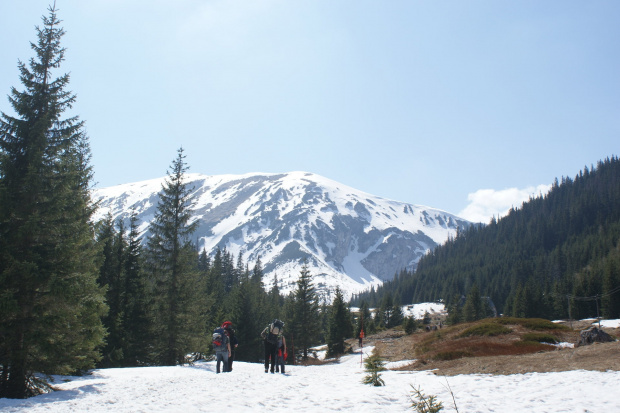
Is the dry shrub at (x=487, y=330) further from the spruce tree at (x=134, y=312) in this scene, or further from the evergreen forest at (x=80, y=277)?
the spruce tree at (x=134, y=312)

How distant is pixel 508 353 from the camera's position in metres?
20.5

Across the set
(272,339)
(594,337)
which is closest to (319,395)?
(272,339)

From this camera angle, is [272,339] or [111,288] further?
[111,288]

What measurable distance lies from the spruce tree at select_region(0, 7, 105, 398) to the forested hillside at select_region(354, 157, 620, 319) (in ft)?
246

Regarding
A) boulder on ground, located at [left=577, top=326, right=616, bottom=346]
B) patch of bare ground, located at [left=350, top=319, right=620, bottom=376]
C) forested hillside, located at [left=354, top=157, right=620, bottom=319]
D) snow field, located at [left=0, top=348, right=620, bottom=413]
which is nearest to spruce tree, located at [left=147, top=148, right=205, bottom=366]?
snow field, located at [left=0, top=348, right=620, bottom=413]

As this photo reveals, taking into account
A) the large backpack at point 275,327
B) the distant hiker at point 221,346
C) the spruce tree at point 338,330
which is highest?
the large backpack at point 275,327

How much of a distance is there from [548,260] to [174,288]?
5718 inches

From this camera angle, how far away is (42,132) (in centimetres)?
1238

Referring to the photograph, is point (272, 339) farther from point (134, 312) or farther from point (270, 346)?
point (134, 312)

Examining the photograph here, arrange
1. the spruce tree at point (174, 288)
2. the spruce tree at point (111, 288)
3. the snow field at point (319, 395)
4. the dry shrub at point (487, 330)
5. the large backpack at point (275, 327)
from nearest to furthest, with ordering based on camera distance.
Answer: the snow field at point (319, 395) < the large backpack at point (275, 327) < the spruce tree at point (174, 288) < the spruce tree at point (111, 288) < the dry shrub at point (487, 330)

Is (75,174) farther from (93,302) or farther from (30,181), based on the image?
(93,302)

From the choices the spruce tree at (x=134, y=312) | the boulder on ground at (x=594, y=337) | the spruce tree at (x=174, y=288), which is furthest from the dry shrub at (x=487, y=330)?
the spruce tree at (x=134, y=312)

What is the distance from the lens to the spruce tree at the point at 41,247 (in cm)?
1055

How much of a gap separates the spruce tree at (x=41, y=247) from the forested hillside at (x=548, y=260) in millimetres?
74941
